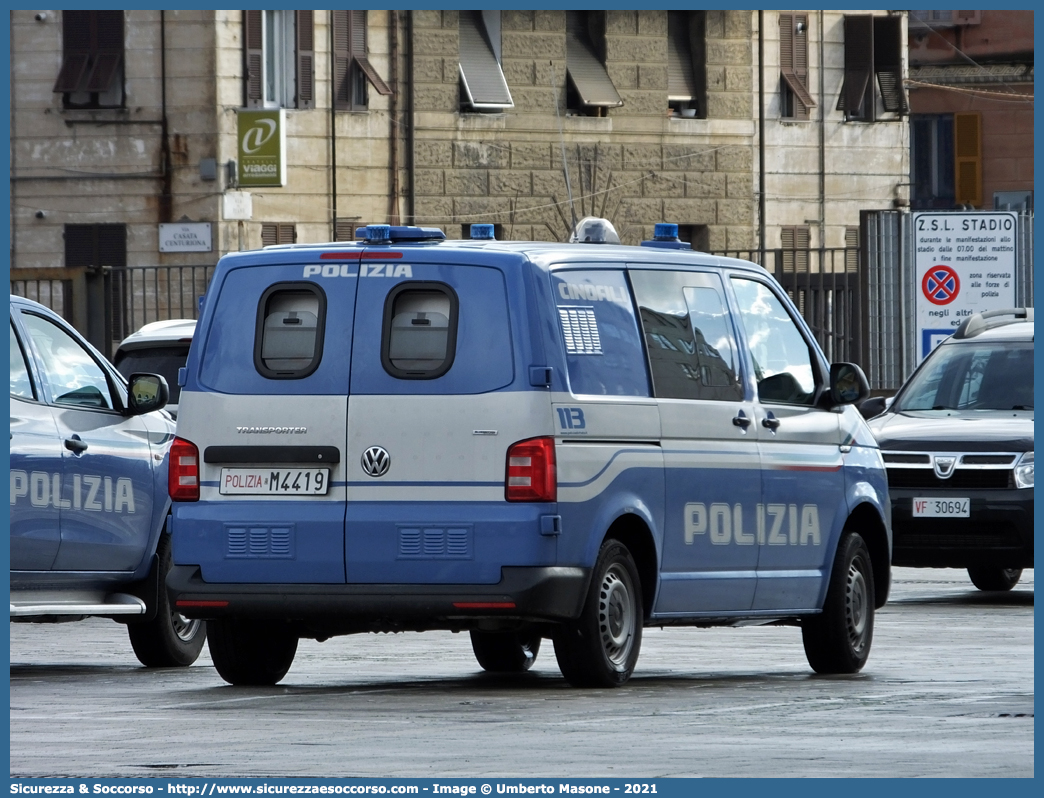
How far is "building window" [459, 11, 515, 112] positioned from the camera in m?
41.3

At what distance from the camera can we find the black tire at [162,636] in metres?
13.6

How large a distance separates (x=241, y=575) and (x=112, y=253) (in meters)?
28.3

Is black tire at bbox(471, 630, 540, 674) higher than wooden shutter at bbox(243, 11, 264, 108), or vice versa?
wooden shutter at bbox(243, 11, 264, 108)

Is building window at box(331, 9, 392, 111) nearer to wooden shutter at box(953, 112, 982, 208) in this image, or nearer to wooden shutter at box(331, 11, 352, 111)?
wooden shutter at box(331, 11, 352, 111)

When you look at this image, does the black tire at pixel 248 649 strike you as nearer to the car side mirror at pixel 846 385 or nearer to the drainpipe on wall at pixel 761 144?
the car side mirror at pixel 846 385

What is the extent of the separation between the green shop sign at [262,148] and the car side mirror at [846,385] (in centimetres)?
2620

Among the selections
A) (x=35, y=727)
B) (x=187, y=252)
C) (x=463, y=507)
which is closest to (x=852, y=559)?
(x=463, y=507)

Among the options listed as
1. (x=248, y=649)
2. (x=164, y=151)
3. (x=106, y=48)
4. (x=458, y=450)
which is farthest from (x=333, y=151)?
(x=458, y=450)

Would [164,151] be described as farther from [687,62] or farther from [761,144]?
[761,144]

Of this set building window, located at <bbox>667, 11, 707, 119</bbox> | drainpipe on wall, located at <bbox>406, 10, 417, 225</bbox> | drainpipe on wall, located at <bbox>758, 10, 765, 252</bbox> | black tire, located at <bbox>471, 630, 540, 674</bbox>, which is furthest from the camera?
drainpipe on wall, located at <bbox>758, 10, 765, 252</bbox>

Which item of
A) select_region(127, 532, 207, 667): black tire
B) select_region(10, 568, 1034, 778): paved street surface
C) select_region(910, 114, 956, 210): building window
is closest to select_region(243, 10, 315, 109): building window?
select_region(910, 114, 956, 210): building window

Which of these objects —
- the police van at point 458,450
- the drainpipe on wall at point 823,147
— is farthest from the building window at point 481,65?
the police van at point 458,450

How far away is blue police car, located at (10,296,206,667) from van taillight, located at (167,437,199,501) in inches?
53.6

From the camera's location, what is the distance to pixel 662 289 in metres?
11.9
